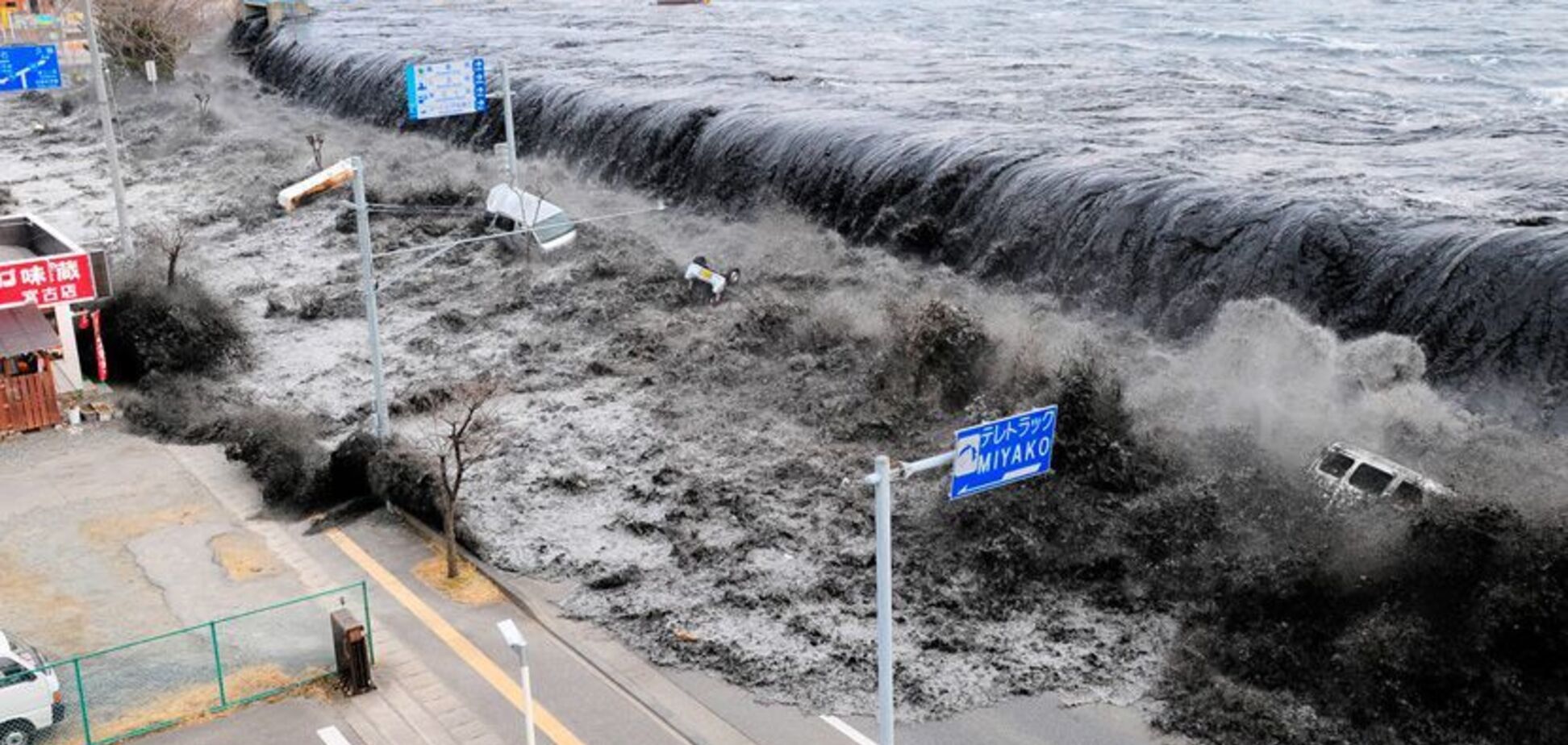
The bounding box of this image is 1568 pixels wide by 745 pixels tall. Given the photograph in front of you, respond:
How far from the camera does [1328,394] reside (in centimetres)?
2652

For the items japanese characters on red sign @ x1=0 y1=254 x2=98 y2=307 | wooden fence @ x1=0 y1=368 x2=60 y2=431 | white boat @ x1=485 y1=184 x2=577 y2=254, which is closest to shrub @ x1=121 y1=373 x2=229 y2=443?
wooden fence @ x1=0 y1=368 x2=60 y2=431

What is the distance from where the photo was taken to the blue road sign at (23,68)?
37094 mm

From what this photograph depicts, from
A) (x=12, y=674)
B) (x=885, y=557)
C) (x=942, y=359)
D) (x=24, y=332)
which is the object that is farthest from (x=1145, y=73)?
(x=12, y=674)

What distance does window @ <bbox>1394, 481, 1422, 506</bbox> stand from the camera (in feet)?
72.3

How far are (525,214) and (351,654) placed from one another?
2613cm

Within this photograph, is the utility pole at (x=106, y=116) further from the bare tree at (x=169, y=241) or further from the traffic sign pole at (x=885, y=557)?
the traffic sign pole at (x=885, y=557)

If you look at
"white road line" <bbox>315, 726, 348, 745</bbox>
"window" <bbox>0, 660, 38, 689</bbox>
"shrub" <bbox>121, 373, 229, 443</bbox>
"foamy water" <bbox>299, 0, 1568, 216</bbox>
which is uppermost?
"foamy water" <bbox>299, 0, 1568, 216</bbox>

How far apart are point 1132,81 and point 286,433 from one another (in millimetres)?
36943

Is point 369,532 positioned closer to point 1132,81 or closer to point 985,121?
point 985,121

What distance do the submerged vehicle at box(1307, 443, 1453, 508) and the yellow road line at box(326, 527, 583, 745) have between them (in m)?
12.7

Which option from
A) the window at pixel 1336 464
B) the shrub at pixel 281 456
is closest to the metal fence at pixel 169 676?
the shrub at pixel 281 456

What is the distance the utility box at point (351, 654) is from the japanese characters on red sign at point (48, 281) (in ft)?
49.9

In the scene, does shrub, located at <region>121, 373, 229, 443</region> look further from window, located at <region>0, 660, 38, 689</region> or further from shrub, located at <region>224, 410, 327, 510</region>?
window, located at <region>0, 660, 38, 689</region>

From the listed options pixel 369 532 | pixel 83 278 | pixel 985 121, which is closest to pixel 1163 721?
pixel 369 532
